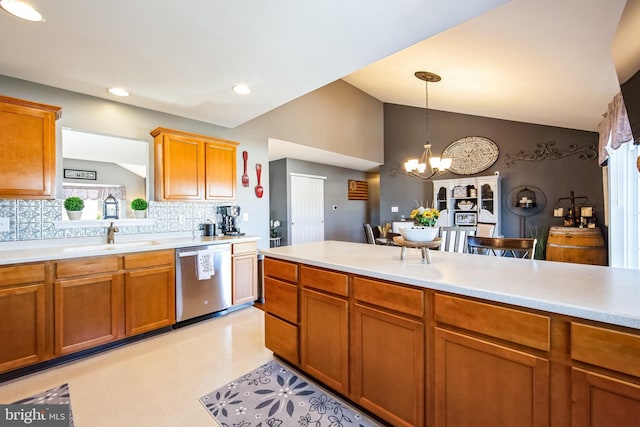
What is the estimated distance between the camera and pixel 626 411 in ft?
2.89

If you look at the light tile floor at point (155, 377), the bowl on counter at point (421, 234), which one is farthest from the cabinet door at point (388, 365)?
the light tile floor at point (155, 377)

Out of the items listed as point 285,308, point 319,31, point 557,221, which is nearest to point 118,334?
point 285,308

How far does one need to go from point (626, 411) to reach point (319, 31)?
2.15 metres

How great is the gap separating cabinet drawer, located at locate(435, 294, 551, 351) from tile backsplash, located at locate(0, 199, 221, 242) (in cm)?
306

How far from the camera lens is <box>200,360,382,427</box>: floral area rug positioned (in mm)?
1629

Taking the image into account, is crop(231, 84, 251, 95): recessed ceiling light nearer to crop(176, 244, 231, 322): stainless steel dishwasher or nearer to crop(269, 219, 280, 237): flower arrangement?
crop(176, 244, 231, 322): stainless steel dishwasher

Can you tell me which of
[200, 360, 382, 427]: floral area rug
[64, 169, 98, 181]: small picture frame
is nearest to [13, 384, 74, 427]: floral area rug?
[200, 360, 382, 427]: floral area rug

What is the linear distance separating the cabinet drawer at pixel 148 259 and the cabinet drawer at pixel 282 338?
118cm

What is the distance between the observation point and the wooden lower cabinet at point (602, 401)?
0.87 meters

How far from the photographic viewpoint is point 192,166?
3.22 metres

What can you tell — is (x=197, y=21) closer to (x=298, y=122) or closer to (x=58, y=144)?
(x=58, y=144)

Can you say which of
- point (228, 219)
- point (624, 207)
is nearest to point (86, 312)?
point (228, 219)

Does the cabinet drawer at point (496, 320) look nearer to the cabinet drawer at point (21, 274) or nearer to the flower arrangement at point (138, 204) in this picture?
the cabinet drawer at point (21, 274)

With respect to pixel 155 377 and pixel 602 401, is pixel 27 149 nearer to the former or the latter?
pixel 155 377
